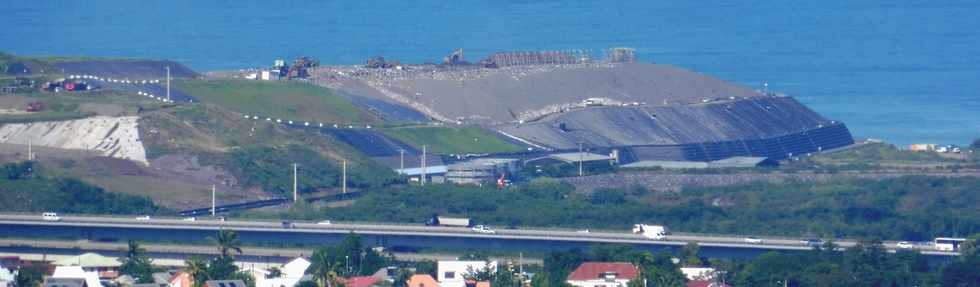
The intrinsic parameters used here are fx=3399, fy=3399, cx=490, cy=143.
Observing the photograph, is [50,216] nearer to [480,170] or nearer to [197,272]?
[197,272]

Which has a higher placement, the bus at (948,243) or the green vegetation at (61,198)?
the green vegetation at (61,198)

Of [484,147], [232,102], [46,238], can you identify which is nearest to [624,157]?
[484,147]

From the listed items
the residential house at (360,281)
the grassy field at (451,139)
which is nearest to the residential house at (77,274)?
the residential house at (360,281)

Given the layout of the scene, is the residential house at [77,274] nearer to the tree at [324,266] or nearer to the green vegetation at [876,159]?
the tree at [324,266]

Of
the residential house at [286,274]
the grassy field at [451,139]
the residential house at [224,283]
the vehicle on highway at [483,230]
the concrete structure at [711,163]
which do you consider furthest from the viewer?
the grassy field at [451,139]

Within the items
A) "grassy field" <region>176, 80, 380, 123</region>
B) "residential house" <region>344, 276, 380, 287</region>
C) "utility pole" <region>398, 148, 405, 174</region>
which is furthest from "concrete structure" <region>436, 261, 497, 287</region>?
"grassy field" <region>176, 80, 380, 123</region>

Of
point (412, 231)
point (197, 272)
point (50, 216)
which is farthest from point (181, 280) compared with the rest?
point (50, 216)
